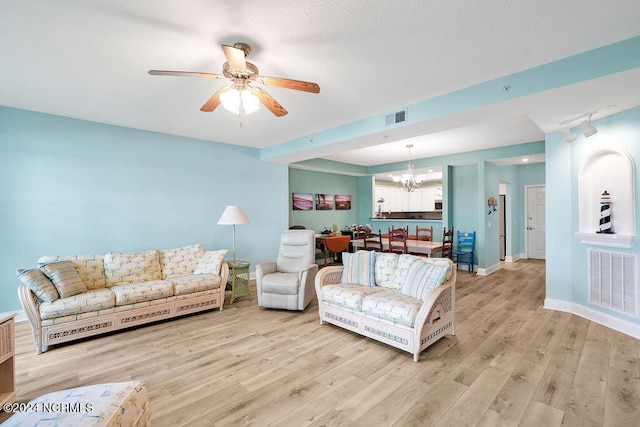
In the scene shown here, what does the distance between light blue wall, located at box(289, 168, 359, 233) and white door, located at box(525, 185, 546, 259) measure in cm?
448

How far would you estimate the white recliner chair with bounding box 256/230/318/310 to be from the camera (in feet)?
12.0

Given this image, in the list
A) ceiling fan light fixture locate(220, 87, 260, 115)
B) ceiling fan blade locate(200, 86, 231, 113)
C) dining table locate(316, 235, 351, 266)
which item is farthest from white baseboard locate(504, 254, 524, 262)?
ceiling fan blade locate(200, 86, 231, 113)

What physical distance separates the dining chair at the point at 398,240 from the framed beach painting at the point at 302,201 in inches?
98.1

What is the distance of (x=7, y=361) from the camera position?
1.96 meters

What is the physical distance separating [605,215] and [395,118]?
261cm

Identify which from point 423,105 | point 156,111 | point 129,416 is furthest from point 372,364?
point 156,111

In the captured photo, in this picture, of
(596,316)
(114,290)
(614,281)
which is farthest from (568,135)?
(114,290)

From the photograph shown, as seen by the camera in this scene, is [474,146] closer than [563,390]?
No

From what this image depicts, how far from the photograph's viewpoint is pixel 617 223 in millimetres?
3193

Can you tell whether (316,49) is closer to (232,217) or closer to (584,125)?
(232,217)

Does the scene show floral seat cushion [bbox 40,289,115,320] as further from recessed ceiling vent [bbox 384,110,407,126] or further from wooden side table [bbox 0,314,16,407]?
recessed ceiling vent [bbox 384,110,407,126]

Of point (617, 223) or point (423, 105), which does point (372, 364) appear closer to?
point (423, 105)

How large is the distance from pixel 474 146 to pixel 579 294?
9.96 ft

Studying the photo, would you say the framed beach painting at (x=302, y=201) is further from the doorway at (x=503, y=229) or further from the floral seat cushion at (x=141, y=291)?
the doorway at (x=503, y=229)
